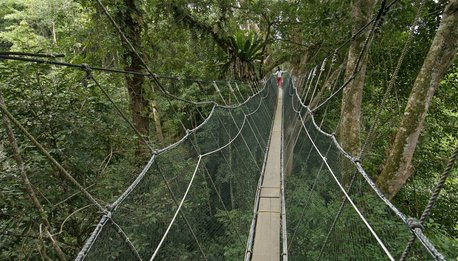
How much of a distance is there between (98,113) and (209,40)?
265 centimetres

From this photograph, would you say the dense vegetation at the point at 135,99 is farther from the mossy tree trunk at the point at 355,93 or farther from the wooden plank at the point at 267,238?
the wooden plank at the point at 267,238

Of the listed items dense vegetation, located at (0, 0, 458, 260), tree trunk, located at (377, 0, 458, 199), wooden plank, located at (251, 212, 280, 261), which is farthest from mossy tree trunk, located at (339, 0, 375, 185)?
wooden plank, located at (251, 212, 280, 261)

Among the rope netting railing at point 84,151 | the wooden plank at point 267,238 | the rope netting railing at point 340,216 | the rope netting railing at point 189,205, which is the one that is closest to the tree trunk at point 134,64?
the rope netting railing at point 84,151

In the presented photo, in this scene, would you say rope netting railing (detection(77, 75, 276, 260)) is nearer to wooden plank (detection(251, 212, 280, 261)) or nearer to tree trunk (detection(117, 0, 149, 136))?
wooden plank (detection(251, 212, 280, 261))

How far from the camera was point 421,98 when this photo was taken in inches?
77.0

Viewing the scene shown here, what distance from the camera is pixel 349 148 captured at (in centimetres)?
269

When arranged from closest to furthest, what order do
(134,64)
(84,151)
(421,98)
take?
(421,98) < (84,151) < (134,64)

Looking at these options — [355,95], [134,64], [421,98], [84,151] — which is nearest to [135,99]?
[134,64]

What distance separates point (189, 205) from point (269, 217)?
4.20ft

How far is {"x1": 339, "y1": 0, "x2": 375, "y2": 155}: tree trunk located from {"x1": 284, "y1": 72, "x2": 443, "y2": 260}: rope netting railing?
185 millimetres

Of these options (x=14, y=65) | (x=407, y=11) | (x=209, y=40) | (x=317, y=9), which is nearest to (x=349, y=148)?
(x=407, y=11)

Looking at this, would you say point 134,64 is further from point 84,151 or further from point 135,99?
point 84,151

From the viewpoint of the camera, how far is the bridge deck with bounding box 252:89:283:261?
2574mm

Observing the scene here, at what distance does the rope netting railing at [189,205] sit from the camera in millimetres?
A: 1257
